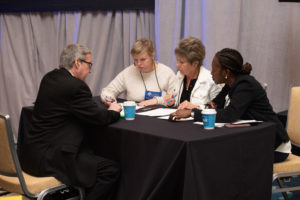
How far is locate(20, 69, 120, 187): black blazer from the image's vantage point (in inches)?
83.4

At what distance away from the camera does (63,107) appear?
2.17 metres

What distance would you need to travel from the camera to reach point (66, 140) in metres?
2.15

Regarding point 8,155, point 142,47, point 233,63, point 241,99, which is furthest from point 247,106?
point 8,155

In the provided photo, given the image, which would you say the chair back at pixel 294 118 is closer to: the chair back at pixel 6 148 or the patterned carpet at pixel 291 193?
the patterned carpet at pixel 291 193

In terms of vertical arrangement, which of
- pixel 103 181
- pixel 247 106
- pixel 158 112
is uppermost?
pixel 247 106

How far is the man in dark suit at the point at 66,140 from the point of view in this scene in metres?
2.12

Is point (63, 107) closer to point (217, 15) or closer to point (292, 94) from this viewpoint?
point (292, 94)

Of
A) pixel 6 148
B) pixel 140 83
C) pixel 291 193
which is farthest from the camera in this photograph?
pixel 140 83

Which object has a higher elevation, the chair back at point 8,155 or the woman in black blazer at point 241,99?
the woman in black blazer at point 241,99

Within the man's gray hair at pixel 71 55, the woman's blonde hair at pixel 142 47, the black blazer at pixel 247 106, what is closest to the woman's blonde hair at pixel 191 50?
the woman's blonde hair at pixel 142 47

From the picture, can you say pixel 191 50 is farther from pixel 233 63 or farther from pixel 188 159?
pixel 188 159

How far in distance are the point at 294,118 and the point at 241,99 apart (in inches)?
27.0

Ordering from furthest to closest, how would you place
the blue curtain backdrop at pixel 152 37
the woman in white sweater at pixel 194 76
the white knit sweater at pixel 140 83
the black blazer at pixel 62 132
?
the blue curtain backdrop at pixel 152 37
the white knit sweater at pixel 140 83
the woman in white sweater at pixel 194 76
the black blazer at pixel 62 132

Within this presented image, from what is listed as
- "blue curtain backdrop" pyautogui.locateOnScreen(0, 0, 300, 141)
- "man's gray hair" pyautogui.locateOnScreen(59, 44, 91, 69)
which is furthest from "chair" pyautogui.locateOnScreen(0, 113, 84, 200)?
"blue curtain backdrop" pyautogui.locateOnScreen(0, 0, 300, 141)
